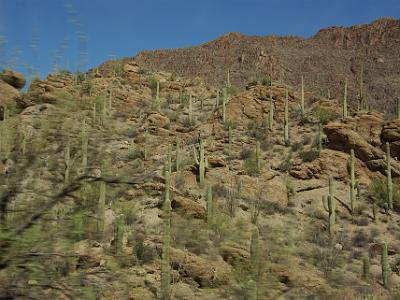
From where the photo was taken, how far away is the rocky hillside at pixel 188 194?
103 inches

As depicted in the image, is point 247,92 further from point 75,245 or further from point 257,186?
point 75,245

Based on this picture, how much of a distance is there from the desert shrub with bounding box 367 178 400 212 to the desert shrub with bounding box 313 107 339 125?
5.80 m

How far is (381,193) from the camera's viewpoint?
64.0ft

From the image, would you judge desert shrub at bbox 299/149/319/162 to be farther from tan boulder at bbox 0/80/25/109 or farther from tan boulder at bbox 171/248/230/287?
tan boulder at bbox 0/80/25/109

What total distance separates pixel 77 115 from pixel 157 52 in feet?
223

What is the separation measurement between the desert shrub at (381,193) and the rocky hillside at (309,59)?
99.2ft

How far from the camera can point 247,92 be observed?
27.6 m

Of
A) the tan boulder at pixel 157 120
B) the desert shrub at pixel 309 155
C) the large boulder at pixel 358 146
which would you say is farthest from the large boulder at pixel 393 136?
the tan boulder at pixel 157 120

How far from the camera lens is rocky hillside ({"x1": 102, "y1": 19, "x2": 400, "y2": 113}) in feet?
184

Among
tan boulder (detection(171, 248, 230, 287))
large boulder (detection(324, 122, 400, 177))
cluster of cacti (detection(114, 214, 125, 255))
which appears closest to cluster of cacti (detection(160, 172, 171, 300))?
cluster of cacti (detection(114, 214, 125, 255))

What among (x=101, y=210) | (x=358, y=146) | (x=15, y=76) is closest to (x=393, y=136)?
(x=358, y=146)

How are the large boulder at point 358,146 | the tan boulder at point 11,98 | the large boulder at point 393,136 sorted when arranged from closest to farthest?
the tan boulder at point 11,98
the large boulder at point 358,146
the large boulder at point 393,136

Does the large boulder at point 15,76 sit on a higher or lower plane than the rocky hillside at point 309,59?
lower

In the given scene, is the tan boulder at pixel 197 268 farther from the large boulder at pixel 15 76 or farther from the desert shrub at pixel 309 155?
the desert shrub at pixel 309 155
